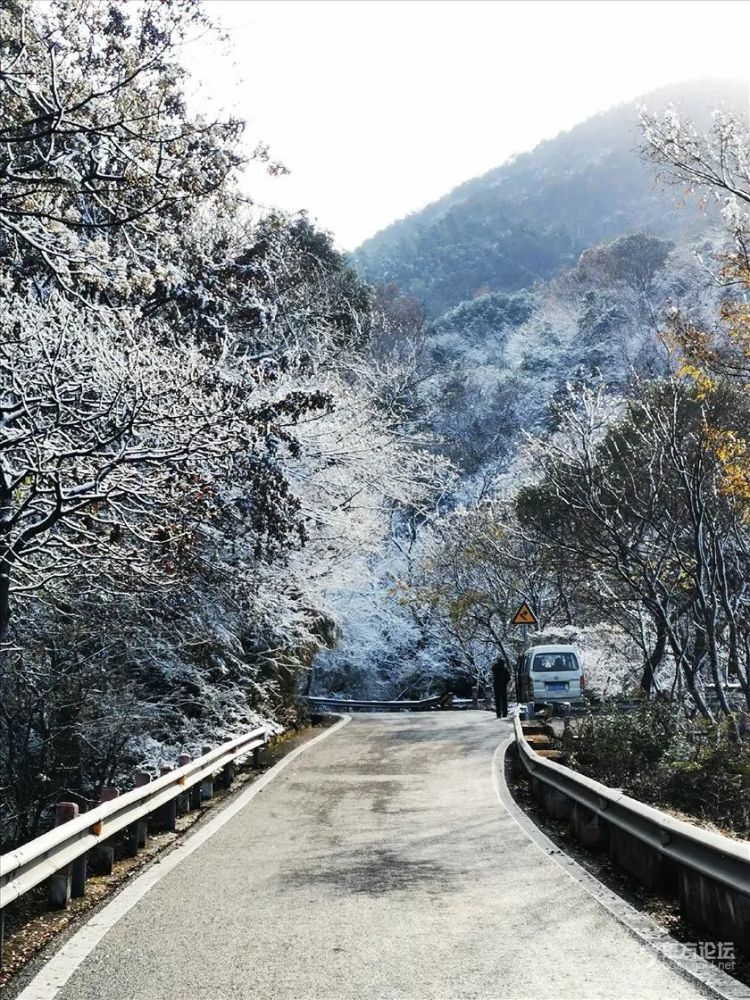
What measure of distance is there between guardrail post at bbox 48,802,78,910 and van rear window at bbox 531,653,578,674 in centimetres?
2342

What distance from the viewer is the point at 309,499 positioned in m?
20.9

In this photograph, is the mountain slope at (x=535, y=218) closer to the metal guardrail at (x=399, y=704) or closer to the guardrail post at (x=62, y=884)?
the metal guardrail at (x=399, y=704)

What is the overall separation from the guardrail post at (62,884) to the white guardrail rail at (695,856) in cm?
389

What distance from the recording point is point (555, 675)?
2931 centimetres

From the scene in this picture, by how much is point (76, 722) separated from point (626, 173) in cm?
14017

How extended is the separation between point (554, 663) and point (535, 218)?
116 metres

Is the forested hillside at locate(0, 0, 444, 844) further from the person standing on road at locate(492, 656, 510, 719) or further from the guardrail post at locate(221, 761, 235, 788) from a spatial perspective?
the person standing on road at locate(492, 656, 510, 719)

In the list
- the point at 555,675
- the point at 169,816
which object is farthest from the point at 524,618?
the point at 169,816

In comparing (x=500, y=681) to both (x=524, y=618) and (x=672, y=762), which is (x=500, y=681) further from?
(x=672, y=762)

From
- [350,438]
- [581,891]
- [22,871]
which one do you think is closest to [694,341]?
[350,438]

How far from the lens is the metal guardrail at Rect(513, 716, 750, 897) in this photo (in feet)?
17.3

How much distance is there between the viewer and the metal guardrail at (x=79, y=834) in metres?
5.64

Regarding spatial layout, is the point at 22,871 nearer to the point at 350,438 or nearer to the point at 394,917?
the point at 394,917

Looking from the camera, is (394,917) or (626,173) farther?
(626,173)
